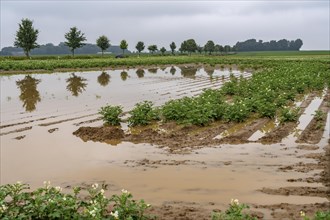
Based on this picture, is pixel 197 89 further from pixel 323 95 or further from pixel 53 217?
pixel 53 217

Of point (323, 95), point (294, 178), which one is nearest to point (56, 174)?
point (294, 178)

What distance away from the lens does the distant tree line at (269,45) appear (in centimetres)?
19138

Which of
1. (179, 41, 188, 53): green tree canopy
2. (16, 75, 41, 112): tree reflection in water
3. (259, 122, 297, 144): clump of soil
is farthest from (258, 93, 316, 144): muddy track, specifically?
(179, 41, 188, 53): green tree canopy

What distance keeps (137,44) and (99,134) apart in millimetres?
99898

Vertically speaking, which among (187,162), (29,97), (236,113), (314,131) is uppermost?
(29,97)

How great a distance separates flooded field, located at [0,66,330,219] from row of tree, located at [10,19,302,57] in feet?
185

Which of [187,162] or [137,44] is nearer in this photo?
[187,162]

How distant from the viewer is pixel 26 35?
68.9 m

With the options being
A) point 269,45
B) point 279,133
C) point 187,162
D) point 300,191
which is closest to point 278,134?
point 279,133

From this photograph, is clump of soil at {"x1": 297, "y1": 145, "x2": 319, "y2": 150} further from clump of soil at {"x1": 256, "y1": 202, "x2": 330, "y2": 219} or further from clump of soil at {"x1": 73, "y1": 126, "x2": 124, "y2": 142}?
clump of soil at {"x1": 73, "y1": 126, "x2": 124, "y2": 142}

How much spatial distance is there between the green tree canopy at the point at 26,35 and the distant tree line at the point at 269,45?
135 meters

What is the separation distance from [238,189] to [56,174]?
445 centimetres

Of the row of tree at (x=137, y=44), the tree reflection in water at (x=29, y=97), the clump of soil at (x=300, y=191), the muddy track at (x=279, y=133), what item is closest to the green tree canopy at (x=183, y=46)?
the row of tree at (x=137, y=44)

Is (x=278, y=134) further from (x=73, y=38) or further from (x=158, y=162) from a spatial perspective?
(x=73, y=38)
